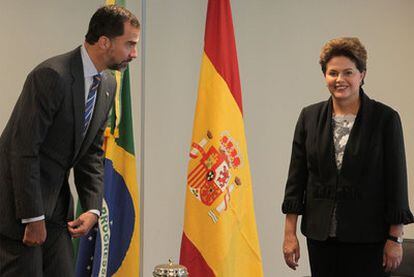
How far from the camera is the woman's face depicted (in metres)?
2.33

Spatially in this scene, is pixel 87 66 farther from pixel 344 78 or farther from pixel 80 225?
pixel 344 78

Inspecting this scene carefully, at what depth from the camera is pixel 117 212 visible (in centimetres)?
321

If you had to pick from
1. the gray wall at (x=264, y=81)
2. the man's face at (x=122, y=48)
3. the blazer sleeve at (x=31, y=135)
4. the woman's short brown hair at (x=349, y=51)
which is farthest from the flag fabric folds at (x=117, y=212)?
the woman's short brown hair at (x=349, y=51)

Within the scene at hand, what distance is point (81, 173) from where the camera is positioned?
2367 millimetres

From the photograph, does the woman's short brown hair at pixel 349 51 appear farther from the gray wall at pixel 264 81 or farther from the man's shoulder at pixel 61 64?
the gray wall at pixel 264 81

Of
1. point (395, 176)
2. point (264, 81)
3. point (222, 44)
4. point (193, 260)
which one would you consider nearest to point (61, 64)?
point (395, 176)

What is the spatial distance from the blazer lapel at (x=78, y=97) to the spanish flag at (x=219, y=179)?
1161 millimetres

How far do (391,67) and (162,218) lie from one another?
5.94 feet

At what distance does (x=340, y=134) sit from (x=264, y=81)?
5.48ft

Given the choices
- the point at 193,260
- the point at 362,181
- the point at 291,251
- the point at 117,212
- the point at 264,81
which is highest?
the point at 264,81

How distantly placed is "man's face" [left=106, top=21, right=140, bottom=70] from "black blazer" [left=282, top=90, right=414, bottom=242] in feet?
2.67

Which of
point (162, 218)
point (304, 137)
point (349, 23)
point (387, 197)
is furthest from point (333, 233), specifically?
point (349, 23)

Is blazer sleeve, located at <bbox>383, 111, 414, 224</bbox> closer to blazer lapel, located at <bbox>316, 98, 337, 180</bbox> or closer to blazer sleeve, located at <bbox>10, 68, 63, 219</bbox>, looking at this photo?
blazer lapel, located at <bbox>316, 98, 337, 180</bbox>

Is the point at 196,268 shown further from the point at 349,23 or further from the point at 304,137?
the point at 349,23
